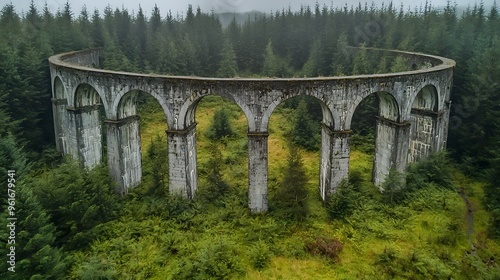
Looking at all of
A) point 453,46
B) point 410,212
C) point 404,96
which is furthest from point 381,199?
point 453,46

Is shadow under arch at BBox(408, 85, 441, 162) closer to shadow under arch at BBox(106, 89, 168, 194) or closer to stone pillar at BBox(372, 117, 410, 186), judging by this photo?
stone pillar at BBox(372, 117, 410, 186)

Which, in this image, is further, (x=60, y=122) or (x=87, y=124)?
(x=60, y=122)

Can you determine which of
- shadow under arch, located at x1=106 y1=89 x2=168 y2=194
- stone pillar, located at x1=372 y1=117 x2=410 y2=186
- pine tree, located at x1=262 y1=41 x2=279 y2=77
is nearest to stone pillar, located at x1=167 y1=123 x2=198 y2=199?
shadow under arch, located at x1=106 y1=89 x2=168 y2=194

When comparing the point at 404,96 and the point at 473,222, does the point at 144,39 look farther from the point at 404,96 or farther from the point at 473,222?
the point at 473,222

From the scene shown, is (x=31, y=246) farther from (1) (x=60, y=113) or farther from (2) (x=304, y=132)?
(2) (x=304, y=132)

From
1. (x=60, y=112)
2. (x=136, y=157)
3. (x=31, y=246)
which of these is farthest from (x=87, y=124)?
(x=31, y=246)

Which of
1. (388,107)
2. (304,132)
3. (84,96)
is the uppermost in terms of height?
(84,96)
